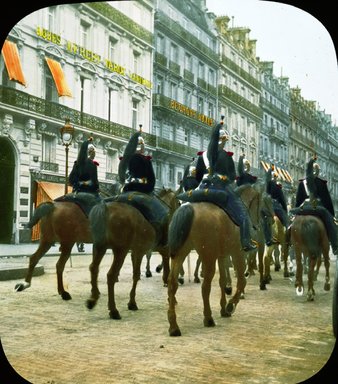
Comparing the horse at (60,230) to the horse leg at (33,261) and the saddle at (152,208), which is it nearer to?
the horse leg at (33,261)

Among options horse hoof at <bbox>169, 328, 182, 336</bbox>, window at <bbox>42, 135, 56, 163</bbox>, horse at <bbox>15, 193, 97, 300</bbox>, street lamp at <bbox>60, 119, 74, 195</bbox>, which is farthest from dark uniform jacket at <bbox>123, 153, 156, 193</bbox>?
horse hoof at <bbox>169, 328, 182, 336</bbox>

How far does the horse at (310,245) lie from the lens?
178 inches

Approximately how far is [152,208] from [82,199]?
0.69 m

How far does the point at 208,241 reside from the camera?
15.7 feet

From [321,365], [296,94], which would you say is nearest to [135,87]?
[296,94]

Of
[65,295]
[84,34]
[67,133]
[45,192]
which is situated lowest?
[65,295]

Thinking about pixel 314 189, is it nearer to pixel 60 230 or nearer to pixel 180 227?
pixel 180 227

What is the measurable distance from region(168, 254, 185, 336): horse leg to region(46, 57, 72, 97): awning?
1653mm

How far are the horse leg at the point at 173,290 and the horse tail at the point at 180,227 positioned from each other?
0.08m

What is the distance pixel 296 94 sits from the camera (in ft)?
14.1

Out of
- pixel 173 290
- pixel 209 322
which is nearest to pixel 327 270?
pixel 209 322

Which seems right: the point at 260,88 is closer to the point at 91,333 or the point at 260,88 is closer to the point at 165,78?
the point at 165,78

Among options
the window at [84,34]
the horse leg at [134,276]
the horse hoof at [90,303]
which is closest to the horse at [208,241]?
the horse leg at [134,276]

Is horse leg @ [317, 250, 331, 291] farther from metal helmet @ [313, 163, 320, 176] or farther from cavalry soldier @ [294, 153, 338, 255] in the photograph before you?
metal helmet @ [313, 163, 320, 176]
